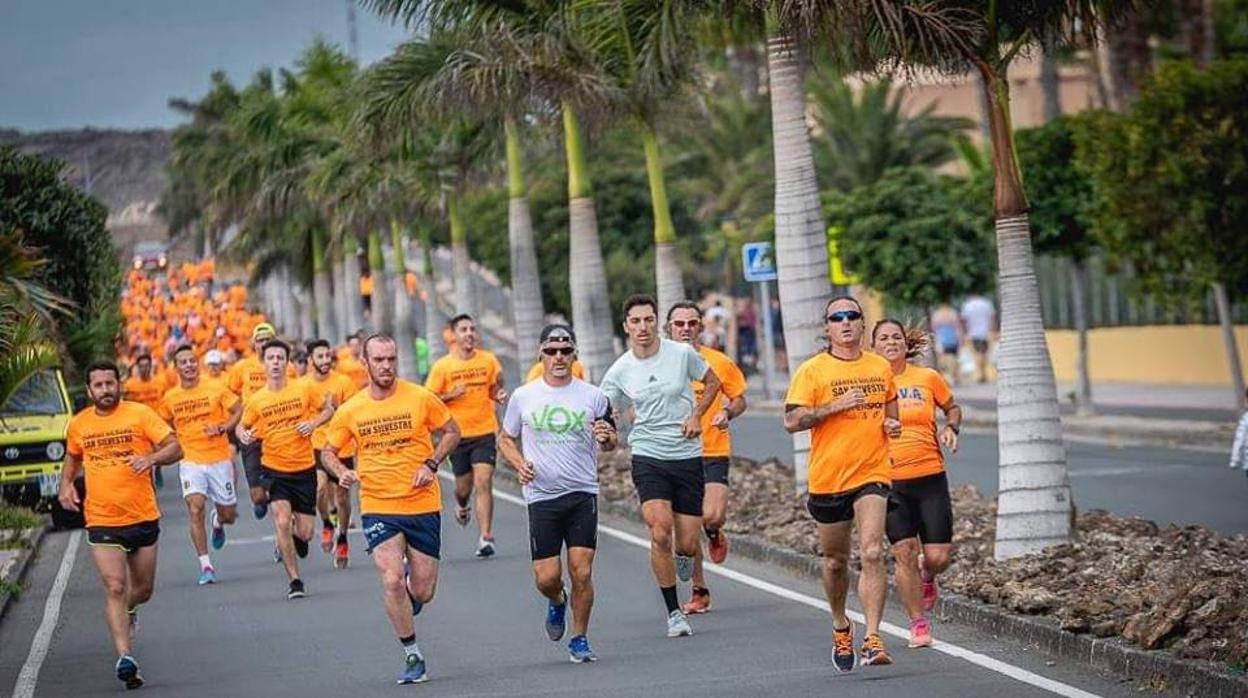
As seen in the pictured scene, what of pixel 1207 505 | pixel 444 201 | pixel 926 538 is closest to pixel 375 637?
pixel 926 538

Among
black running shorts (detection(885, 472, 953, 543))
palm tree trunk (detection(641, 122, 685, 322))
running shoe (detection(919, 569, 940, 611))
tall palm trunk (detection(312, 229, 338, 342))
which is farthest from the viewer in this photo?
tall palm trunk (detection(312, 229, 338, 342))

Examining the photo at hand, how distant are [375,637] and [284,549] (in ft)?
11.2

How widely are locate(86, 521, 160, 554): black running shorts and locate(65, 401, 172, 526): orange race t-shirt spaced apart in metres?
0.03

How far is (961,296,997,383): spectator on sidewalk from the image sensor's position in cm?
4806

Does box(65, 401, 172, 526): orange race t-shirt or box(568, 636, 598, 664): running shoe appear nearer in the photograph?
box(568, 636, 598, 664): running shoe

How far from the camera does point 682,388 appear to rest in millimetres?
14836

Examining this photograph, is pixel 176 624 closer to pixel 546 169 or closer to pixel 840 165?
pixel 840 165

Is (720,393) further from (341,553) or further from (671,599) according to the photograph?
(341,553)

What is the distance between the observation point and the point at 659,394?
582 inches

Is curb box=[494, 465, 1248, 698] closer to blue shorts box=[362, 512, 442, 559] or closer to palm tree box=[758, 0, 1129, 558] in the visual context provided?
palm tree box=[758, 0, 1129, 558]

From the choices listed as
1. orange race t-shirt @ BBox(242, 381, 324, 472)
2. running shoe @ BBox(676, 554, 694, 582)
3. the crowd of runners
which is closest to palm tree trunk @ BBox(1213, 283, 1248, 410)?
orange race t-shirt @ BBox(242, 381, 324, 472)

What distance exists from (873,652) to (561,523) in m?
2.11

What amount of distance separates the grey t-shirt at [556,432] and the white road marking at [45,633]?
10.7 ft

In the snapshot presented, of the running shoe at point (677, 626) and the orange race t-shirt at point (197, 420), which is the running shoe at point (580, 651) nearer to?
the running shoe at point (677, 626)
